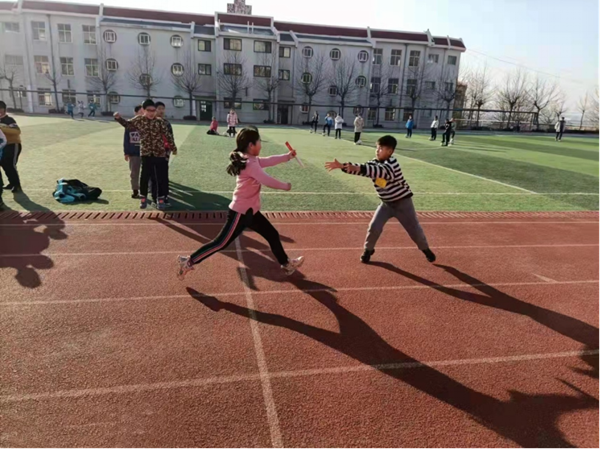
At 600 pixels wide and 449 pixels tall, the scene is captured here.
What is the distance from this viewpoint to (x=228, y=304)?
5.02 metres

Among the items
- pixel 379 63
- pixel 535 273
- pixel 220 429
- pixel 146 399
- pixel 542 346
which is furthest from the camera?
pixel 379 63

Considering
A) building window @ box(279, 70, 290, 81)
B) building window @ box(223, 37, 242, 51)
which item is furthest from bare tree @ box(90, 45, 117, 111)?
building window @ box(279, 70, 290, 81)

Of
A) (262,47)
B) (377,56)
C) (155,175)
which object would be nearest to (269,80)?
(262,47)

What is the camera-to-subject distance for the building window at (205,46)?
175 feet

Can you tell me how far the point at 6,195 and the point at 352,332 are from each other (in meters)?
9.01

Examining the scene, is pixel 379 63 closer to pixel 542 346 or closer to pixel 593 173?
pixel 593 173

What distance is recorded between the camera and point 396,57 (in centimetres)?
5925

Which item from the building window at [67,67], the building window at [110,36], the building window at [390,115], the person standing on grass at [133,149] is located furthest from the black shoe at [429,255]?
the building window at [67,67]

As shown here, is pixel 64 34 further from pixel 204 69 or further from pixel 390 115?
pixel 390 115

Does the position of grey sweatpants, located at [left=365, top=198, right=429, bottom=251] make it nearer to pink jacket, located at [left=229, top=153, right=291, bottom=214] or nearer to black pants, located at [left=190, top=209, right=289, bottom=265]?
black pants, located at [left=190, top=209, right=289, bottom=265]

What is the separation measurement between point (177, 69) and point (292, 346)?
55653mm

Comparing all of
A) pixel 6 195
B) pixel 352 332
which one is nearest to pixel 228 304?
pixel 352 332

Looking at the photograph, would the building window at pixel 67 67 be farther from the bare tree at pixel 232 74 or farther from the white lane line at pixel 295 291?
the white lane line at pixel 295 291

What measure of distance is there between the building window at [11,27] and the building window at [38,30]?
1.89m
